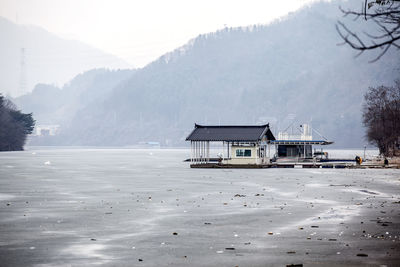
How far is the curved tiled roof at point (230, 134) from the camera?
7919 cm

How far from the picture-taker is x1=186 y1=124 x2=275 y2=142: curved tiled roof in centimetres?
7919

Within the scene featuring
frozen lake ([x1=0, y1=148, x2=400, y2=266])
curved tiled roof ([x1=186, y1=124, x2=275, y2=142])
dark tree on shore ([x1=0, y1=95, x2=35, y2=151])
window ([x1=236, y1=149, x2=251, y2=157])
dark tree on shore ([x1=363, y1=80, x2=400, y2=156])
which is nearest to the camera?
frozen lake ([x1=0, y1=148, x2=400, y2=266])

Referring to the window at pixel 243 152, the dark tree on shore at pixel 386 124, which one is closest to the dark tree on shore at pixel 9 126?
the dark tree on shore at pixel 386 124

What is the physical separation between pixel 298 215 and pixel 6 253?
12.0m

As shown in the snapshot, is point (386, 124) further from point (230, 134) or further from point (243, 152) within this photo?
point (230, 134)

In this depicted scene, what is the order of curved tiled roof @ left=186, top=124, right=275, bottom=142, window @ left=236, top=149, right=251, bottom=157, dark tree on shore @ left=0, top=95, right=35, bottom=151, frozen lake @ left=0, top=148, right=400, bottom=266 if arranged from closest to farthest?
frozen lake @ left=0, top=148, right=400, bottom=266
curved tiled roof @ left=186, top=124, right=275, bottom=142
window @ left=236, top=149, right=251, bottom=157
dark tree on shore @ left=0, top=95, right=35, bottom=151

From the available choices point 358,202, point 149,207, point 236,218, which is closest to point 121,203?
point 149,207

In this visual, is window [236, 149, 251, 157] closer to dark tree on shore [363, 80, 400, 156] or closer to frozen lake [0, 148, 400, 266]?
dark tree on shore [363, 80, 400, 156]

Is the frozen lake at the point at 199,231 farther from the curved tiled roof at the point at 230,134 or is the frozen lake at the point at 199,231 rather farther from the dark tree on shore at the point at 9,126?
the dark tree on shore at the point at 9,126

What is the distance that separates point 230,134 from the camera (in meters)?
81.4

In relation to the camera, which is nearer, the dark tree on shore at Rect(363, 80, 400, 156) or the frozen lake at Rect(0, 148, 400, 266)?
the frozen lake at Rect(0, 148, 400, 266)

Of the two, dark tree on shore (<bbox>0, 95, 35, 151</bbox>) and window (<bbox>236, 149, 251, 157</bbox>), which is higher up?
dark tree on shore (<bbox>0, 95, 35, 151</bbox>)

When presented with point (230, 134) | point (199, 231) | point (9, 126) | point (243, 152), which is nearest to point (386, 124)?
point (243, 152)

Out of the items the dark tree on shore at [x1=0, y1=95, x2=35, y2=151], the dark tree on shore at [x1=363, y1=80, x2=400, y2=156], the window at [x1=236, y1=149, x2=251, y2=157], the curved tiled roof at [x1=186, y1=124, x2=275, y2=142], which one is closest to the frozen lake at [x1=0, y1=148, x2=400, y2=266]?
the curved tiled roof at [x1=186, y1=124, x2=275, y2=142]
